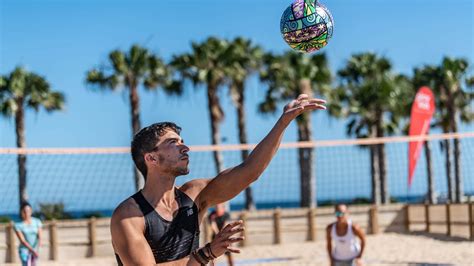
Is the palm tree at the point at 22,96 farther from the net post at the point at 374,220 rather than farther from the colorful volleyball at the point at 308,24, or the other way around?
the colorful volleyball at the point at 308,24

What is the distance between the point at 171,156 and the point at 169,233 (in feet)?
1.05

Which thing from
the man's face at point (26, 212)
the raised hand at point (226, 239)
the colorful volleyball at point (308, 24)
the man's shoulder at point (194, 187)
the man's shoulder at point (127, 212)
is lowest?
the man's face at point (26, 212)

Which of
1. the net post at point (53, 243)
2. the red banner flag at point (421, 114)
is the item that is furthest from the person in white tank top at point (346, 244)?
the red banner flag at point (421, 114)

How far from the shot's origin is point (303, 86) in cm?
2870

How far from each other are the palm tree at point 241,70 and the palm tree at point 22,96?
6.44 meters

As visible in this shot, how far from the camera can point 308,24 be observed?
4379 mm

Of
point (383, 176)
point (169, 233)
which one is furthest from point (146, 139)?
point (383, 176)

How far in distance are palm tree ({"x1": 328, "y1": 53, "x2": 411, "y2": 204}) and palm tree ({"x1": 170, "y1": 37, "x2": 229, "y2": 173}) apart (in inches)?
179

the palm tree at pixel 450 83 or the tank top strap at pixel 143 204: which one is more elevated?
the palm tree at pixel 450 83

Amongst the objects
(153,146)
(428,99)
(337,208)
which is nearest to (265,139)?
(153,146)

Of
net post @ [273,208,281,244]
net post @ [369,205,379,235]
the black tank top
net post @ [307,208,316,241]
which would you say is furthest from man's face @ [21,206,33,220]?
net post @ [369,205,379,235]

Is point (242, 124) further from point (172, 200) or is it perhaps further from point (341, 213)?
point (172, 200)

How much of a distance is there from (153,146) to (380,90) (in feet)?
89.8

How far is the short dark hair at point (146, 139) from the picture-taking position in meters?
3.41
